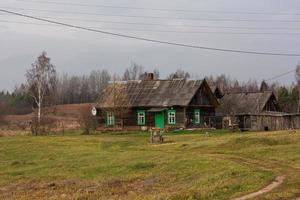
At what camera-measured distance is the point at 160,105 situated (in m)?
55.3

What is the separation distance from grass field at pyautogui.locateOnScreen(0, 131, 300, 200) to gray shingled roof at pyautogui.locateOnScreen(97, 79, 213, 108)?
2253cm

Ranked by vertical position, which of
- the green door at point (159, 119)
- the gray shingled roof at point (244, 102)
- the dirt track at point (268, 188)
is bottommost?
the dirt track at point (268, 188)

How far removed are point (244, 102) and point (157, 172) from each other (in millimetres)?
47462

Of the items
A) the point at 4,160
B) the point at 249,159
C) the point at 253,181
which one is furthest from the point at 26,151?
the point at 253,181

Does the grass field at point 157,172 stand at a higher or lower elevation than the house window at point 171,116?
lower

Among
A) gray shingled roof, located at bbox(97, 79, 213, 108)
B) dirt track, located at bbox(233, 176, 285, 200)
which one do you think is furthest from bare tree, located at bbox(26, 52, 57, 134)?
dirt track, located at bbox(233, 176, 285, 200)

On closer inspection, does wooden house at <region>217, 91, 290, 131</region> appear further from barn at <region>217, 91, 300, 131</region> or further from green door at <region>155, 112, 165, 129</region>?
green door at <region>155, 112, 165, 129</region>

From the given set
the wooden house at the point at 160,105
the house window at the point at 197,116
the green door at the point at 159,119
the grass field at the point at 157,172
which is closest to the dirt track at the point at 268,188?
the grass field at the point at 157,172

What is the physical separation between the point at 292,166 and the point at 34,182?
9914 millimetres

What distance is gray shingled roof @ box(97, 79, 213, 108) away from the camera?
55469 millimetres

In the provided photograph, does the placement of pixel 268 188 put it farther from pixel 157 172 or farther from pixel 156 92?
pixel 156 92

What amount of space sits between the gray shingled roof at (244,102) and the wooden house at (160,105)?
328 inches

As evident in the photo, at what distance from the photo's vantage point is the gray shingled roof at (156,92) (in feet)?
182

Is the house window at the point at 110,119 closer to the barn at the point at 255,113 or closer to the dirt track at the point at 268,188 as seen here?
the barn at the point at 255,113
